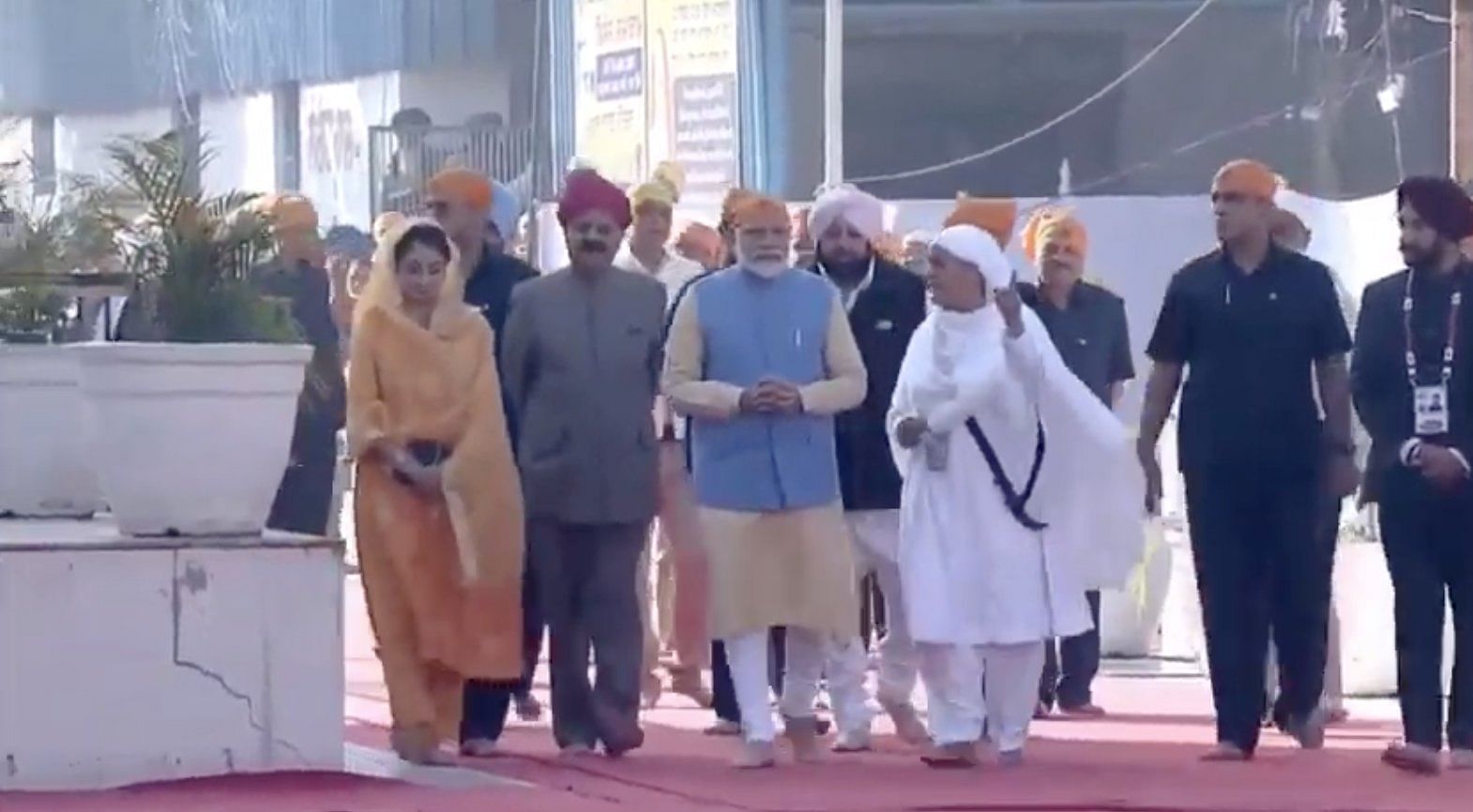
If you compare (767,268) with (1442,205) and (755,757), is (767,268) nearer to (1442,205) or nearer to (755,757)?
(755,757)

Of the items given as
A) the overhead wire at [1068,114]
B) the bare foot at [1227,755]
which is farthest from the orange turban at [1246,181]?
the overhead wire at [1068,114]

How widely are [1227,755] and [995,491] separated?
1157 millimetres

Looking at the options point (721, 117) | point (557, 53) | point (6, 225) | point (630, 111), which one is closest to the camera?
point (6, 225)

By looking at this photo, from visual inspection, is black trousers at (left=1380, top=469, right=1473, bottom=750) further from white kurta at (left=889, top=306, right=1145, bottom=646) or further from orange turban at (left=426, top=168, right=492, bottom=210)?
orange turban at (left=426, top=168, right=492, bottom=210)

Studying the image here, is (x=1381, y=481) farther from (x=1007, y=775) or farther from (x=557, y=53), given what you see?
(x=557, y=53)

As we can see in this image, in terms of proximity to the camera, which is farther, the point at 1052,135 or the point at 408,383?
the point at 1052,135

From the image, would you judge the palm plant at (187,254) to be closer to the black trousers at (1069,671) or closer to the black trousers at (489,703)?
the black trousers at (489,703)

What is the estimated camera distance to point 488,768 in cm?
1093

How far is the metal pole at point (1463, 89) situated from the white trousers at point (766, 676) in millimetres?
9346

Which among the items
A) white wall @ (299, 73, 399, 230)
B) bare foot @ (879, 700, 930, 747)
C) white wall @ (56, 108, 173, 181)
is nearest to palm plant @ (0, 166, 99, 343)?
bare foot @ (879, 700, 930, 747)

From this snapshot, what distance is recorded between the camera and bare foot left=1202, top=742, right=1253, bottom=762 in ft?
37.6

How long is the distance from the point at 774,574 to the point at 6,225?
8.32ft

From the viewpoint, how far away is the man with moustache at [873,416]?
12.1 meters

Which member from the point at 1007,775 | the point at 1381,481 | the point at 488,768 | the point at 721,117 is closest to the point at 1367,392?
the point at 1381,481
